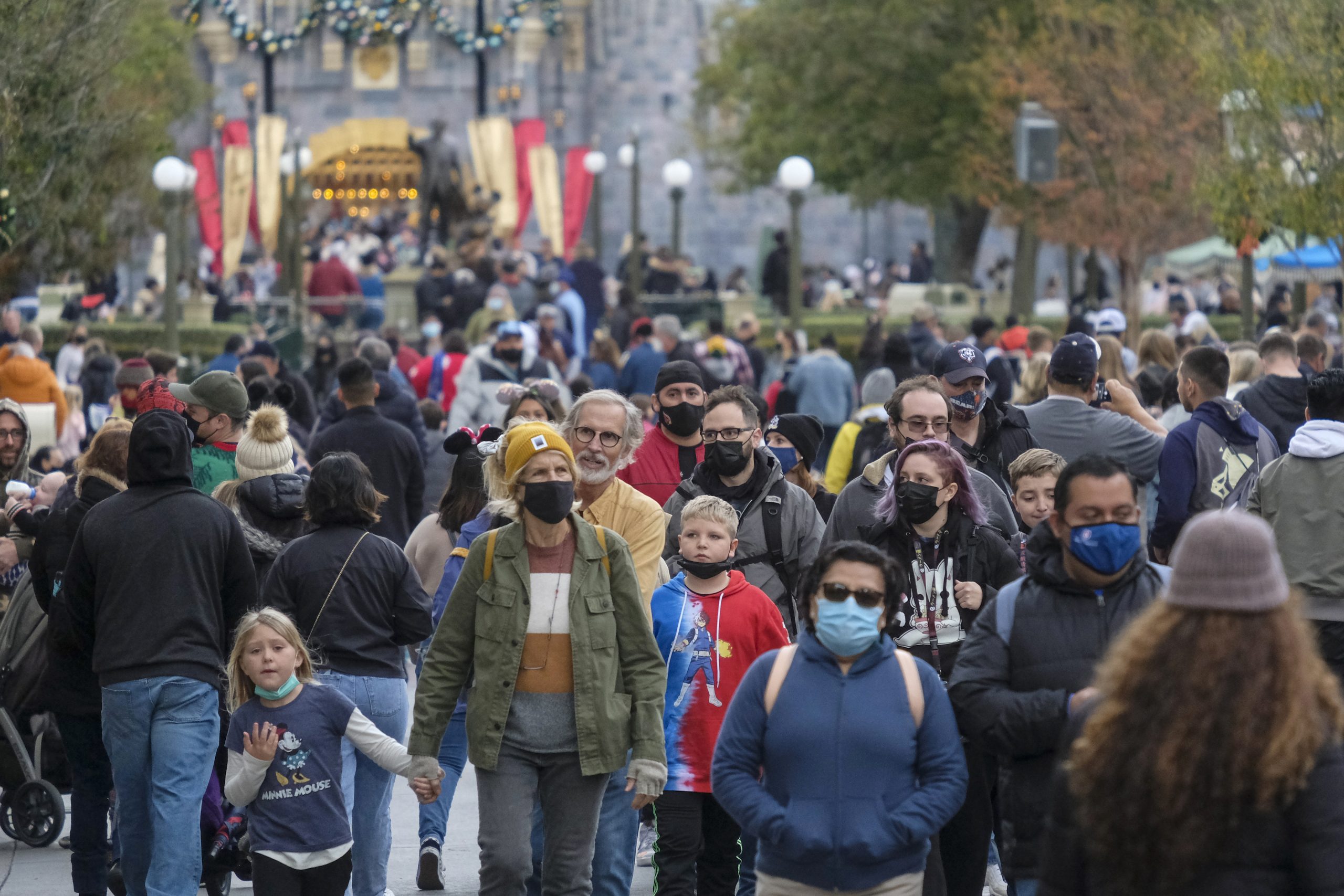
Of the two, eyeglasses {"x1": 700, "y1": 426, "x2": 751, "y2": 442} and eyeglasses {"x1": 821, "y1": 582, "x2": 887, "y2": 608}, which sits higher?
eyeglasses {"x1": 700, "y1": 426, "x2": 751, "y2": 442}

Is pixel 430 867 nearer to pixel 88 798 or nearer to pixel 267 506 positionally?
pixel 88 798

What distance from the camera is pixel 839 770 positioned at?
15.5ft

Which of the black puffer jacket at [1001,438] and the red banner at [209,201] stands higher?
the red banner at [209,201]

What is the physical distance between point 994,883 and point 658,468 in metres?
2.11

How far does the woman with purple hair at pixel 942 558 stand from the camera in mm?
5910

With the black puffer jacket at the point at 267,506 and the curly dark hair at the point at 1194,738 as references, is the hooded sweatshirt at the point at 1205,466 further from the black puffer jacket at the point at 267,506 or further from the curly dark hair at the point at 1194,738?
the curly dark hair at the point at 1194,738

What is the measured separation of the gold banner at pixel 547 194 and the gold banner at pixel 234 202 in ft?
18.6

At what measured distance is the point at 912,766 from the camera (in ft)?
15.8

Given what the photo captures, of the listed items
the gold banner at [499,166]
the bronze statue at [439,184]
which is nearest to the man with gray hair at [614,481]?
the bronze statue at [439,184]

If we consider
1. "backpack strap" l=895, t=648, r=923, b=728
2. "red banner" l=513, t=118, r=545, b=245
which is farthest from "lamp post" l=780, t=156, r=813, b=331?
"red banner" l=513, t=118, r=545, b=245

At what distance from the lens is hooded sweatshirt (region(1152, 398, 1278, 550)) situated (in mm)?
8242

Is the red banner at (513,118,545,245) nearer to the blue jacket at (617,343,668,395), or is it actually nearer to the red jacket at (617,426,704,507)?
the blue jacket at (617,343,668,395)

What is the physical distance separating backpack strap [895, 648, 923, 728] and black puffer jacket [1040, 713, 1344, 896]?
136cm

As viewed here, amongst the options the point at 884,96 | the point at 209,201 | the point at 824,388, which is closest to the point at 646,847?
the point at 824,388
